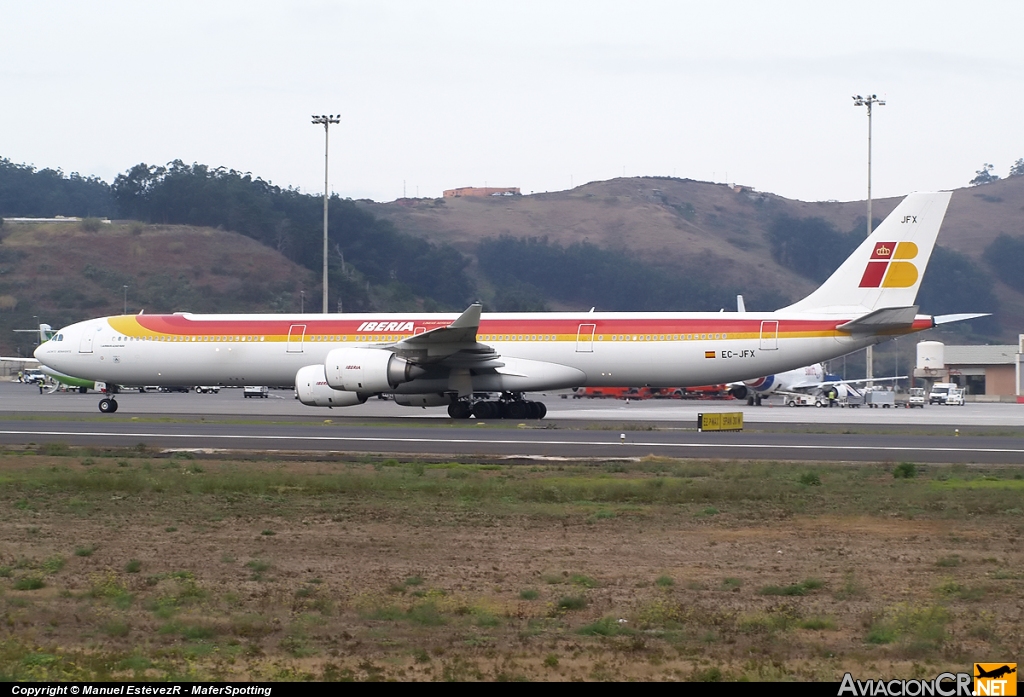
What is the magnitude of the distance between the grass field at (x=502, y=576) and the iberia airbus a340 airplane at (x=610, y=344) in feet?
47.8

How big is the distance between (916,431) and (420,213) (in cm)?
15647

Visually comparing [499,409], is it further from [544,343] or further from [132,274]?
[132,274]

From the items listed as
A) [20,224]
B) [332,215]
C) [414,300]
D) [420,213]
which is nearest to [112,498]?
[414,300]

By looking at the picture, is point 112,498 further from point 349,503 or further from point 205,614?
point 205,614

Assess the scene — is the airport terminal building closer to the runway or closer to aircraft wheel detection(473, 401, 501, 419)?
the runway

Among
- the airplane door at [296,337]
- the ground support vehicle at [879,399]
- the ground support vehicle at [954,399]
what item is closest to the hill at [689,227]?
the ground support vehicle at [954,399]

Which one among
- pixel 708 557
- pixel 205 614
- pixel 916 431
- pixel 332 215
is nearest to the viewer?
pixel 205 614

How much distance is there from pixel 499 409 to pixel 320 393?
530 cm

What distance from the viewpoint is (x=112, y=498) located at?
1577 cm

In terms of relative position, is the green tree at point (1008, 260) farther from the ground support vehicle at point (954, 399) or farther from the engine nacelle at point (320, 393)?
the engine nacelle at point (320, 393)

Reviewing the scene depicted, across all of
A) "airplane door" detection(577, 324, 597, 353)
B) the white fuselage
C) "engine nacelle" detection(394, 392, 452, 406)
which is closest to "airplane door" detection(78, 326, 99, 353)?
the white fuselage

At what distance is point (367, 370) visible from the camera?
32.5 meters

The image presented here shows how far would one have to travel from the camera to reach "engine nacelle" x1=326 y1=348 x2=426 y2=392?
32.4 meters

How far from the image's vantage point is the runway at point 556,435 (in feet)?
75.9
